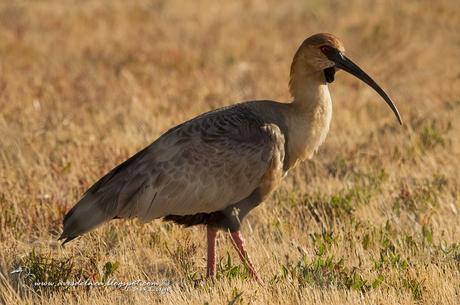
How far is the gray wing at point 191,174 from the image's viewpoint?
6.72 m

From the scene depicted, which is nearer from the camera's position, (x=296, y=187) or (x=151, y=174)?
(x=151, y=174)

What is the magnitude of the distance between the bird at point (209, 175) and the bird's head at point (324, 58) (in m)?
0.51

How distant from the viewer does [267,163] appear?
6832 millimetres

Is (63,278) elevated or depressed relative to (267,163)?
depressed

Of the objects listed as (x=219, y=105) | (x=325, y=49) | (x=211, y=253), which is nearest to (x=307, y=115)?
(x=325, y=49)

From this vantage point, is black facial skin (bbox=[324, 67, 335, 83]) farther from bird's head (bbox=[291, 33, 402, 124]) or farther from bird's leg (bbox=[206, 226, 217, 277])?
bird's leg (bbox=[206, 226, 217, 277])

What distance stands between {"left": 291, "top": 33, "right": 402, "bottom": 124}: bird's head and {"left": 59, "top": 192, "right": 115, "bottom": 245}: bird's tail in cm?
204

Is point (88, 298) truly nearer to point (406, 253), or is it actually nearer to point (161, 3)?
point (406, 253)

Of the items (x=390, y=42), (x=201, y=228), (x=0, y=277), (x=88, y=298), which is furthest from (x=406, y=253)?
(x=390, y=42)

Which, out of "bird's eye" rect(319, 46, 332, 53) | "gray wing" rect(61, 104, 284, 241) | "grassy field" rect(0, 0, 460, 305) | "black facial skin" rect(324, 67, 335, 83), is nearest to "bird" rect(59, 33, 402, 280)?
"gray wing" rect(61, 104, 284, 241)

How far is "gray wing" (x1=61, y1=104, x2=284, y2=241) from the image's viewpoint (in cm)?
672

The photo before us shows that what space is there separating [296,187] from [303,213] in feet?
2.49

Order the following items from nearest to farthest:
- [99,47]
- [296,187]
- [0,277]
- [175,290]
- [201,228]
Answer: [175,290] → [0,277] → [201,228] → [296,187] → [99,47]

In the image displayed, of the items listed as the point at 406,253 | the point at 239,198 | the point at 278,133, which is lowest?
the point at 406,253
